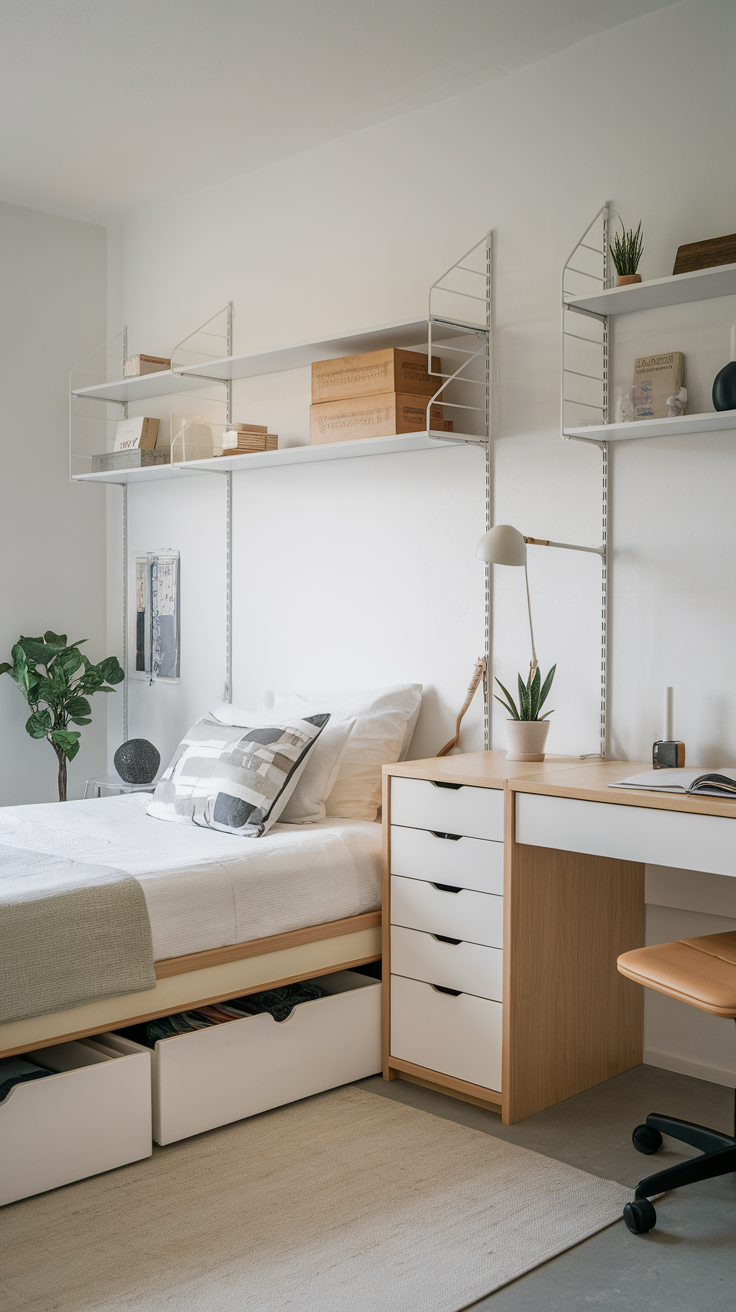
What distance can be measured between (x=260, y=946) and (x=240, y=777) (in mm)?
545

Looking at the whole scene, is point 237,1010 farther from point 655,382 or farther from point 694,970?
point 655,382

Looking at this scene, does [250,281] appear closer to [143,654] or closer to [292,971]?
[143,654]

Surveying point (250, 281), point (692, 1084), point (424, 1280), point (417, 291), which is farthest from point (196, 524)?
point (424, 1280)

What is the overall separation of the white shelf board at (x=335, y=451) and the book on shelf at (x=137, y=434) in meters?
0.33

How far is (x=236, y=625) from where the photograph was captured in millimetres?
3990

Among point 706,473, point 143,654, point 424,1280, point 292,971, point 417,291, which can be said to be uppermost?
point 417,291

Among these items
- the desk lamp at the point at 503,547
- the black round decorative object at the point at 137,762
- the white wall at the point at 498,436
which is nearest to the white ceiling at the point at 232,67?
the white wall at the point at 498,436

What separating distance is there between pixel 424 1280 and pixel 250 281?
3.20m

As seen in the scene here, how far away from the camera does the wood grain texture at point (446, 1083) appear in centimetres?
252

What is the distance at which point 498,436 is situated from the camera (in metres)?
3.13

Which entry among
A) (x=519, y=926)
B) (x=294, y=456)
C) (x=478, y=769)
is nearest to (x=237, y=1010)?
(x=519, y=926)

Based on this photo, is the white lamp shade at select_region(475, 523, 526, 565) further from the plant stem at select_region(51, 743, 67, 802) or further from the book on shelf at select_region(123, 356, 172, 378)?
the plant stem at select_region(51, 743, 67, 802)

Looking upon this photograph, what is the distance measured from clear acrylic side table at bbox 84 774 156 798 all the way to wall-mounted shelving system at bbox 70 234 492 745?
18.3 inches

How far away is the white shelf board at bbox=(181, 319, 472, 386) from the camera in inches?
123
